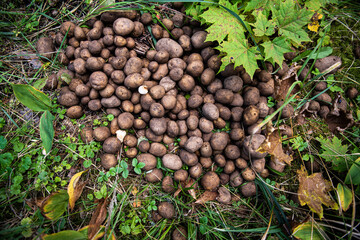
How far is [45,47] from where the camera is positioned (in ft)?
10.3

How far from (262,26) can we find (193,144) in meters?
1.80

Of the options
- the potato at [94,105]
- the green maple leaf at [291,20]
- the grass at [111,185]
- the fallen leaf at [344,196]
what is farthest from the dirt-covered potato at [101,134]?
the fallen leaf at [344,196]

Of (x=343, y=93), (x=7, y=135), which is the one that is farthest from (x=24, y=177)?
(x=343, y=93)

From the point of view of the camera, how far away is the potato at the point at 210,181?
272 centimetres

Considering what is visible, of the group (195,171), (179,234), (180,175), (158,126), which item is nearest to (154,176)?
(180,175)

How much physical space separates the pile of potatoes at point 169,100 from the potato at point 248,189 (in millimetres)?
13

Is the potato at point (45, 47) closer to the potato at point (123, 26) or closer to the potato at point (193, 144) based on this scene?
the potato at point (123, 26)

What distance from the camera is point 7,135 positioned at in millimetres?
2826

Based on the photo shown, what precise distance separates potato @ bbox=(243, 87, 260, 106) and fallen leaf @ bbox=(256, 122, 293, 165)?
0.40m

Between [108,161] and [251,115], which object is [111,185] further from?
[251,115]

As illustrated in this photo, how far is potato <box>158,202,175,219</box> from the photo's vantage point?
8.50ft

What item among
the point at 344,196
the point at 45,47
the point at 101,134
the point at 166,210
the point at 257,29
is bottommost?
the point at 166,210

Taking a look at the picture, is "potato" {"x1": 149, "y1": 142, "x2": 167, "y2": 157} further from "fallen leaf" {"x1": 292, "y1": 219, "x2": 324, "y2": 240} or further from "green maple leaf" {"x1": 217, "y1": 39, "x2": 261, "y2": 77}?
"fallen leaf" {"x1": 292, "y1": 219, "x2": 324, "y2": 240}

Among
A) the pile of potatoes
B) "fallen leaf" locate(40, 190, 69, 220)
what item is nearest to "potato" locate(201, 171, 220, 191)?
the pile of potatoes
